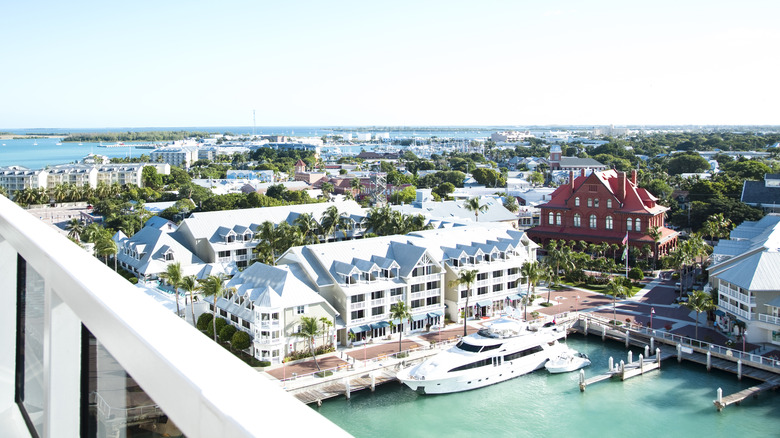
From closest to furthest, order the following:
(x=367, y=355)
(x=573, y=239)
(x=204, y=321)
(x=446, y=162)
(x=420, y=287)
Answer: (x=367, y=355), (x=204, y=321), (x=420, y=287), (x=573, y=239), (x=446, y=162)

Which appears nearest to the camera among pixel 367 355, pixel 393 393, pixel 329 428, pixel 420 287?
pixel 329 428

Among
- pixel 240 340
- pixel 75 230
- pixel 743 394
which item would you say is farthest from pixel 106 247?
pixel 743 394

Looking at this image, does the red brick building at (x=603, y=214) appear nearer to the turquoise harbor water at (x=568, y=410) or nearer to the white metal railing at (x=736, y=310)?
the white metal railing at (x=736, y=310)

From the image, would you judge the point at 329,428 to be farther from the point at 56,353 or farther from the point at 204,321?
the point at 204,321

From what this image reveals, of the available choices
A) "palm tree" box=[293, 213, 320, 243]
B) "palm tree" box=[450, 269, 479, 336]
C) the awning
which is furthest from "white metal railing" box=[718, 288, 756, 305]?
"palm tree" box=[293, 213, 320, 243]

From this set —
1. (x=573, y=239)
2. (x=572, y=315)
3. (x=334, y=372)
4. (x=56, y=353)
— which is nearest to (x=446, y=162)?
(x=573, y=239)

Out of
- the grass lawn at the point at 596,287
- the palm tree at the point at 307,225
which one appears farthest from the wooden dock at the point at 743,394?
the palm tree at the point at 307,225
